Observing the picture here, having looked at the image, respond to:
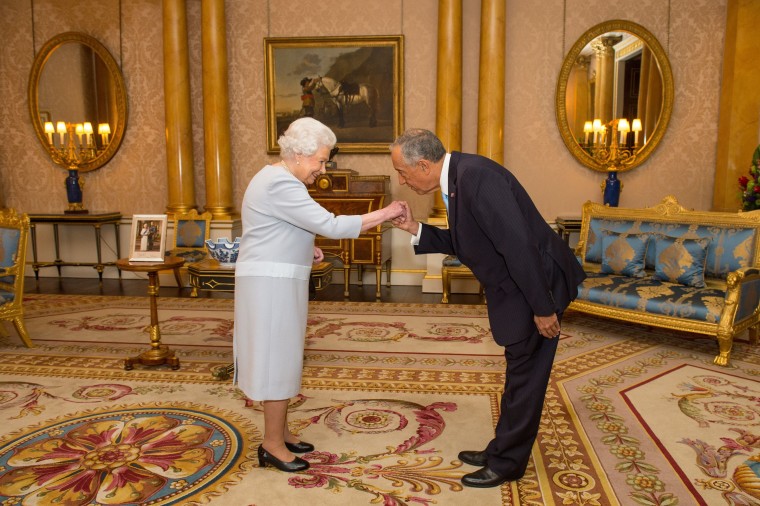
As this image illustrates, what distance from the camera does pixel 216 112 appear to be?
7598 mm

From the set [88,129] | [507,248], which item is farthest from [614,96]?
[88,129]

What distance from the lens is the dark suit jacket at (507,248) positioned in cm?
233

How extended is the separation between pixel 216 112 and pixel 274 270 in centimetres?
560

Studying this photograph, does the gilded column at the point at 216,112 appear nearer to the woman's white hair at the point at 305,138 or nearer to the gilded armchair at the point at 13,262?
the gilded armchair at the point at 13,262

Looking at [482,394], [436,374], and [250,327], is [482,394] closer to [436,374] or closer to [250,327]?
[436,374]

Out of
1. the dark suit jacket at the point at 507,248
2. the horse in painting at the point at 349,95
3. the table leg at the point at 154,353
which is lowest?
the table leg at the point at 154,353

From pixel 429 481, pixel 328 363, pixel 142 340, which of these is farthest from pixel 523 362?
pixel 142 340

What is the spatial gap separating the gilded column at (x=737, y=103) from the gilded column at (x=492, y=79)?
263cm

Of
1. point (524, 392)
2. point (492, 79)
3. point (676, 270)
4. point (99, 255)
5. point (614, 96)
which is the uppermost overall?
point (492, 79)

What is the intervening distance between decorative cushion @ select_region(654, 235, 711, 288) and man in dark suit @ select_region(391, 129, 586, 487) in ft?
9.87

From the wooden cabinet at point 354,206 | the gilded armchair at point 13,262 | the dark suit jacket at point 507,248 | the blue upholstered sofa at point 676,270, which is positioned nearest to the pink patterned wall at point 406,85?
the wooden cabinet at point 354,206

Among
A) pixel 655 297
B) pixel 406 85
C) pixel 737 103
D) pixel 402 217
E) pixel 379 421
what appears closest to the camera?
pixel 402 217

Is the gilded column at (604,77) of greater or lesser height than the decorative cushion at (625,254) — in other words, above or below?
above

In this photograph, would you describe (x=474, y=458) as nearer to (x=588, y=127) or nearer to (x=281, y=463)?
Result: (x=281, y=463)
